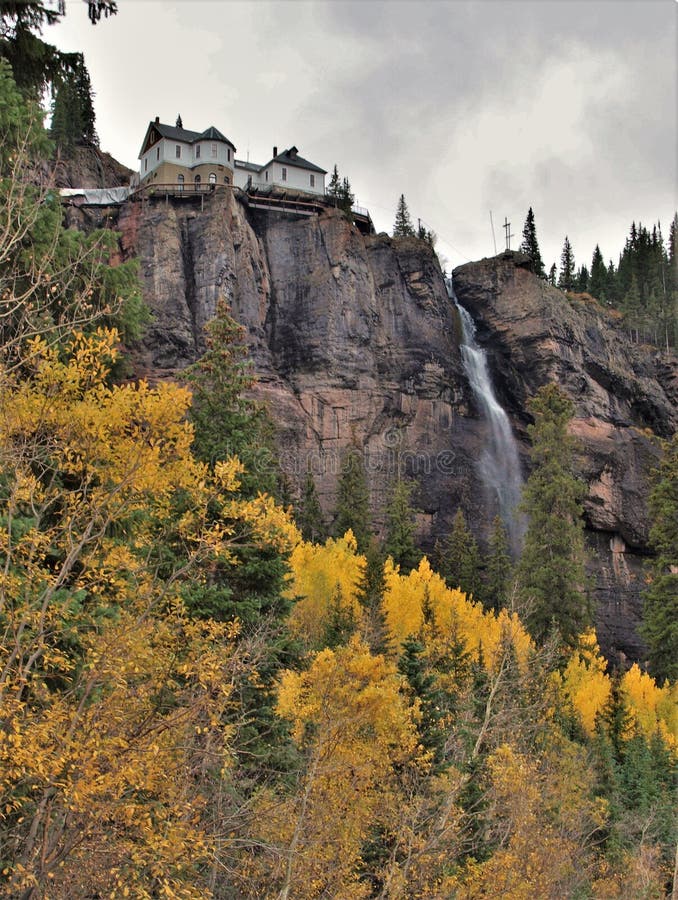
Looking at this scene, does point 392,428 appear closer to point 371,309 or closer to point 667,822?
point 371,309

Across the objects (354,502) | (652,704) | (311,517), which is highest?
(354,502)

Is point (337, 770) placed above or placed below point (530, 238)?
below

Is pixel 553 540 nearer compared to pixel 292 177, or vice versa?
pixel 553 540

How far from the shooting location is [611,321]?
81.1 meters

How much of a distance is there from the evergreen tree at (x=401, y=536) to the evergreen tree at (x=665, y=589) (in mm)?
15173

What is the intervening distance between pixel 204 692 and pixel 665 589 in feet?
110

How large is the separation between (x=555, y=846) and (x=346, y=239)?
5260 centimetres

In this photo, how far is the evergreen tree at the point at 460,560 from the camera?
2015 inches

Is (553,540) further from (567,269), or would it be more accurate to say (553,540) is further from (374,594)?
(567,269)

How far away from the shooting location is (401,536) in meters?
50.8

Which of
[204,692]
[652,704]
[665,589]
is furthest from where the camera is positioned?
[652,704]

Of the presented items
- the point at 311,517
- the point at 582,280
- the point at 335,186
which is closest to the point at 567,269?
the point at 582,280

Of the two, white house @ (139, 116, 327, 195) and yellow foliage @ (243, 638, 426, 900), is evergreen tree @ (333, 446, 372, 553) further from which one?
yellow foliage @ (243, 638, 426, 900)

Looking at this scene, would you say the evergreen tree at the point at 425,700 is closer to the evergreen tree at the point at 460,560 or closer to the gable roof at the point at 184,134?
the evergreen tree at the point at 460,560
